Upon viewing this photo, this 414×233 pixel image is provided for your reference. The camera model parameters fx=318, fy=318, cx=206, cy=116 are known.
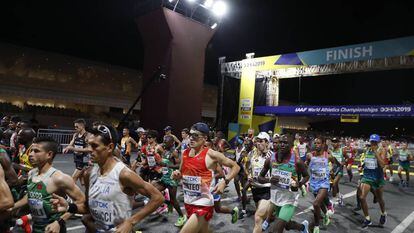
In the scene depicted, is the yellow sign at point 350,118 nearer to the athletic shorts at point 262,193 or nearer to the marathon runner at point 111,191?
the athletic shorts at point 262,193

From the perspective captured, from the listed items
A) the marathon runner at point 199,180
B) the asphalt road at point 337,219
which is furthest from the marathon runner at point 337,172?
the marathon runner at point 199,180

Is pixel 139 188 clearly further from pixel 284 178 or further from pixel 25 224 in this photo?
pixel 284 178

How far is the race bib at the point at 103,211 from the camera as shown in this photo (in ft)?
9.23

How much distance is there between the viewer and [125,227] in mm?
2691

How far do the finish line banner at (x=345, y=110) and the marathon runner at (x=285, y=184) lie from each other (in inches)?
581

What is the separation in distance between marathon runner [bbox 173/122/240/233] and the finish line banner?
16.5 m

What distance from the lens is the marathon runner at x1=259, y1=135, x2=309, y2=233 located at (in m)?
5.54

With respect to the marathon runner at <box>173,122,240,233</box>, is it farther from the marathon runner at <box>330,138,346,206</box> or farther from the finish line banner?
the finish line banner

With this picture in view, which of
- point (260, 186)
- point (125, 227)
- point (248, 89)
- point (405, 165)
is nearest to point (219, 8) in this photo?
point (248, 89)

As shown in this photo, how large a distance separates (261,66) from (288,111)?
12.3 feet

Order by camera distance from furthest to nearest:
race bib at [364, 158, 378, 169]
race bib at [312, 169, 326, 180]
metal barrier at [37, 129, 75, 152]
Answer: metal barrier at [37, 129, 75, 152] → race bib at [364, 158, 378, 169] → race bib at [312, 169, 326, 180]

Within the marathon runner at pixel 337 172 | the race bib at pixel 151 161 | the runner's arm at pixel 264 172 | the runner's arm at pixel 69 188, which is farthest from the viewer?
the marathon runner at pixel 337 172

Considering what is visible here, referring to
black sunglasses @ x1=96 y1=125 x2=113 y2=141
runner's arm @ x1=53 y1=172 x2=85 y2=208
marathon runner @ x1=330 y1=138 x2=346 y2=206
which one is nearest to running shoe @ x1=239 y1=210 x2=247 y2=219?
marathon runner @ x1=330 y1=138 x2=346 y2=206

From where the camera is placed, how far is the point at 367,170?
8117 millimetres
